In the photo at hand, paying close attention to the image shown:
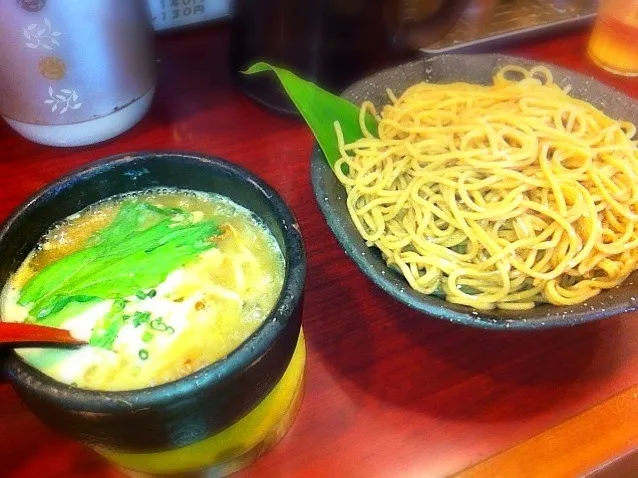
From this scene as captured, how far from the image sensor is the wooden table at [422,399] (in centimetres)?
61

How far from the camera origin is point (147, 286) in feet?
1.76

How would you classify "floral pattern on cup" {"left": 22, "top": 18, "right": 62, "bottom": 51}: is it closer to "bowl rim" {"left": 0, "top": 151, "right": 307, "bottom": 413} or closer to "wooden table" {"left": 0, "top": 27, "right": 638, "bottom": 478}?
"wooden table" {"left": 0, "top": 27, "right": 638, "bottom": 478}

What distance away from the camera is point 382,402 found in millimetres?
665

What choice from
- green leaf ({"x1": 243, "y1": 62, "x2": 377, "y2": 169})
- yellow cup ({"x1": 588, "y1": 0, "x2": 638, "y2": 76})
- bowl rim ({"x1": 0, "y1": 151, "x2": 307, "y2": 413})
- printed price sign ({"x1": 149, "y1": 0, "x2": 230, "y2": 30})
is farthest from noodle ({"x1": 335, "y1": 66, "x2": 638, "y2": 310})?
printed price sign ({"x1": 149, "y1": 0, "x2": 230, "y2": 30})

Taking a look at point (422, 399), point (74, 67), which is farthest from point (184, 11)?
point (422, 399)

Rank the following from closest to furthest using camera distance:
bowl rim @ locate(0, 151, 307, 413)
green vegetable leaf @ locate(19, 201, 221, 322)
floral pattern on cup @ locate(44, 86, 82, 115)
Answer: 1. bowl rim @ locate(0, 151, 307, 413)
2. green vegetable leaf @ locate(19, 201, 221, 322)
3. floral pattern on cup @ locate(44, 86, 82, 115)

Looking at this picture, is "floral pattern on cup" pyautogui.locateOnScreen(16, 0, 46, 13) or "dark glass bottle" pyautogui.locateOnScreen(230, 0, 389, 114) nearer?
"floral pattern on cup" pyautogui.locateOnScreen(16, 0, 46, 13)

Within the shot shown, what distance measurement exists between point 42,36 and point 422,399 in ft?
2.06

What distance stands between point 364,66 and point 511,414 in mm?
539

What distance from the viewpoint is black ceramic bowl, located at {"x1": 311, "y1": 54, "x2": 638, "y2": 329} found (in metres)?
0.61

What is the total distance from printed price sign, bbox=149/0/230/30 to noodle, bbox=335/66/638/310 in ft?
1.51

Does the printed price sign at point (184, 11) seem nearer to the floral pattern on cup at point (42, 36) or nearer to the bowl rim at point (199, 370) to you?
the floral pattern on cup at point (42, 36)

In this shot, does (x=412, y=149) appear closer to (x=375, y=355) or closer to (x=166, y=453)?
(x=375, y=355)

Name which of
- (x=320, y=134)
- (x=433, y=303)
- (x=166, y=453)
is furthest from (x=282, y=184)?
(x=166, y=453)
